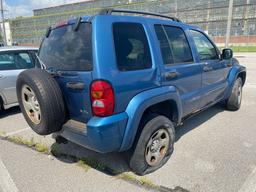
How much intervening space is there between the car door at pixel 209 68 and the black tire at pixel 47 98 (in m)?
2.40

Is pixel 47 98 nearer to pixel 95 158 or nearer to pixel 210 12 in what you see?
pixel 95 158

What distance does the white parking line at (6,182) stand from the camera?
271 cm

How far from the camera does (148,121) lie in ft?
9.35

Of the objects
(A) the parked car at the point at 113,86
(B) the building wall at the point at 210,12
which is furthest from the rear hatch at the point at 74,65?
(B) the building wall at the point at 210,12

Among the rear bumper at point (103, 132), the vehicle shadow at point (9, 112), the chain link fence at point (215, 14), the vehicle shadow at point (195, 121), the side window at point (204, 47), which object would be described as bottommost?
the vehicle shadow at point (9, 112)

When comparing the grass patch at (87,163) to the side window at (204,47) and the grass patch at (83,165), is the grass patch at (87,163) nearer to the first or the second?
the grass patch at (83,165)

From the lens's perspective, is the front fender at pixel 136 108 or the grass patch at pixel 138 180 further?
the grass patch at pixel 138 180

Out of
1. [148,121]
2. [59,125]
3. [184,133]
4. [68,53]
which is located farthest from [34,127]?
[184,133]

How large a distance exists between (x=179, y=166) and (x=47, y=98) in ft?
6.41

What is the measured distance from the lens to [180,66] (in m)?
3.22

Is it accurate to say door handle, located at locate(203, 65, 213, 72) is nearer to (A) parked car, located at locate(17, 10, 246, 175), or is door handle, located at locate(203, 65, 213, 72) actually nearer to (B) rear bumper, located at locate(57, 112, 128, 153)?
(A) parked car, located at locate(17, 10, 246, 175)

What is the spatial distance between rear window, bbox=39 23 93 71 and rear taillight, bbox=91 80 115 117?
22 centimetres

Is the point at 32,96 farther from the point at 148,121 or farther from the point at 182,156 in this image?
the point at 182,156

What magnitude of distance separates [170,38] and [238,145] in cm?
205
